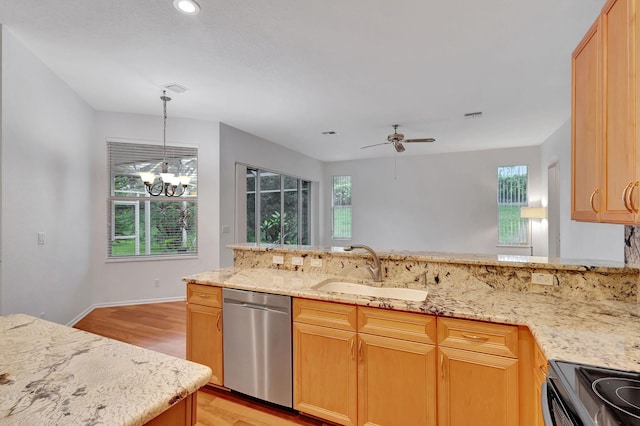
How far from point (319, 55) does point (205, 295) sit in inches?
89.0

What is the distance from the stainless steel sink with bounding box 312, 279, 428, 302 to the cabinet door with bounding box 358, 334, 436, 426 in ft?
1.35

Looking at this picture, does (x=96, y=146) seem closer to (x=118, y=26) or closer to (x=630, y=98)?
(x=118, y=26)

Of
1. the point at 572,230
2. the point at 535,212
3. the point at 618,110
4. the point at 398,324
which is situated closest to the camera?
the point at 618,110

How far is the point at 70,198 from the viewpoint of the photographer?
3623 mm

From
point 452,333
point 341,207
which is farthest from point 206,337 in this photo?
point 341,207

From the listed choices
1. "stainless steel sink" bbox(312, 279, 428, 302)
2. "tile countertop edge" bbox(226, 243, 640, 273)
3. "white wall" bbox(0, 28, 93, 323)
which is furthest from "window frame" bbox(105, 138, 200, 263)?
"stainless steel sink" bbox(312, 279, 428, 302)

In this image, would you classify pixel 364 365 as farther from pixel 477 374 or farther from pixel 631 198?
pixel 631 198

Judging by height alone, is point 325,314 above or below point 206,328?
above

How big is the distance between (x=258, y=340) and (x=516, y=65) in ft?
10.8

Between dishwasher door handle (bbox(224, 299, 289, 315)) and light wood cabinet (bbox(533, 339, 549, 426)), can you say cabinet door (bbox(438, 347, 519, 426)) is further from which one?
dishwasher door handle (bbox(224, 299, 289, 315))

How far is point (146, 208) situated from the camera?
457 cm

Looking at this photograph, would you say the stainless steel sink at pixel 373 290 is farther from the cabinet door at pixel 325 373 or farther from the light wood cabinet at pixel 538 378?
the light wood cabinet at pixel 538 378

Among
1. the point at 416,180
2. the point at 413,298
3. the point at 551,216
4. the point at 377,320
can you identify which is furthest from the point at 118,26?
the point at 551,216

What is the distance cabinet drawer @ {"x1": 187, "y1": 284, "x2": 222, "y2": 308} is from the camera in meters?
2.29
